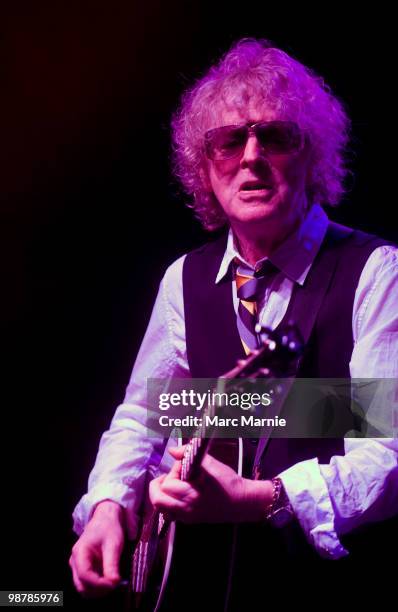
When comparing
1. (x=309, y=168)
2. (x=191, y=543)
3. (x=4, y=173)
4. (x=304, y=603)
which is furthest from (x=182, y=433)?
(x=4, y=173)

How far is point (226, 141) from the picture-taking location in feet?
5.64

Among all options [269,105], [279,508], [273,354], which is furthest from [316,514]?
[269,105]

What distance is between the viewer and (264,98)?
5.70 ft

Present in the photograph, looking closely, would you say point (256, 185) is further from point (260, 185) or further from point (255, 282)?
point (255, 282)

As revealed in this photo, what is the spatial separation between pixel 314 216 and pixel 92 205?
0.94 m

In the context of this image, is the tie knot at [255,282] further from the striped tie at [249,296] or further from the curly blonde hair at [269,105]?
the curly blonde hair at [269,105]

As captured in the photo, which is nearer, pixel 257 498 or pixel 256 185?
pixel 257 498

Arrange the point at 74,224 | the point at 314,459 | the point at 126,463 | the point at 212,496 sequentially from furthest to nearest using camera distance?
the point at 74,224 → the point at 126,463 → the point at 314,459 → the point at 212,496

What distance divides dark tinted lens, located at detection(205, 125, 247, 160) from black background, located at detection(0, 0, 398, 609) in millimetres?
557

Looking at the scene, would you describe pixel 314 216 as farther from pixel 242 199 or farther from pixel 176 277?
pixel 176 277

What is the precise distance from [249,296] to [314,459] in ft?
1.91

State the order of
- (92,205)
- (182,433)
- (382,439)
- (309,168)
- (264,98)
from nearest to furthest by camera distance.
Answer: (382,439) < (182,433) < (264,98) < (309,168) < (92,205)

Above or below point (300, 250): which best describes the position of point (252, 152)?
above

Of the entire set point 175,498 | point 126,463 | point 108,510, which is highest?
point 175,498
